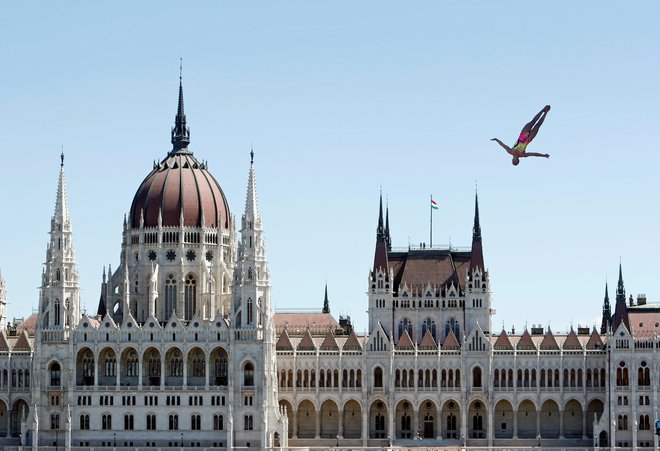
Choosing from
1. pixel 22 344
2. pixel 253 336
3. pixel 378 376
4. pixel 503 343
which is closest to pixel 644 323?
pixel 503 343

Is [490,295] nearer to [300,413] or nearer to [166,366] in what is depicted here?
[300,413]

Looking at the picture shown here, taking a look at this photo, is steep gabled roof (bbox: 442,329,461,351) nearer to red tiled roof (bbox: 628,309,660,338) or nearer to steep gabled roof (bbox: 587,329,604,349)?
steep gabled roof (bbox: 587,329,604,349)

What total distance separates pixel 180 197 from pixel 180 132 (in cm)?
900

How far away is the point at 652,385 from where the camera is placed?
172 meters

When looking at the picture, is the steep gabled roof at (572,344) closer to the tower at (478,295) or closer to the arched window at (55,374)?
the tower at (478,295)

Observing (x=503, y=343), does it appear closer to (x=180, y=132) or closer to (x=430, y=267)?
(x=430, y=267)

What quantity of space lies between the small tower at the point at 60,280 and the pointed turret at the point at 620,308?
183ft

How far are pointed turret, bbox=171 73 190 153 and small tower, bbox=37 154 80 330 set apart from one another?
639 inches

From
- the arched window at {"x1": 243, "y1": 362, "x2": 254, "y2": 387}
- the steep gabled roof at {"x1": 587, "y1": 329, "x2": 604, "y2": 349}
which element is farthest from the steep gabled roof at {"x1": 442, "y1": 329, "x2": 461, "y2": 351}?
the arched window at {"x1": 243, "y1": 362, "x2": 254, "y2": 387}

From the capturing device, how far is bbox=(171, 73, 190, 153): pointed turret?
621 ft

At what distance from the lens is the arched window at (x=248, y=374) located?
173 metres

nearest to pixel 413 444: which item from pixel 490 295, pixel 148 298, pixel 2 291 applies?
pixel 490 295

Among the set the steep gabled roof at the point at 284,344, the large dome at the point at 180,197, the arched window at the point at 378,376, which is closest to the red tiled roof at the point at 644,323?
the arched window at the point at 378,376

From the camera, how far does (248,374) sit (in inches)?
6811
